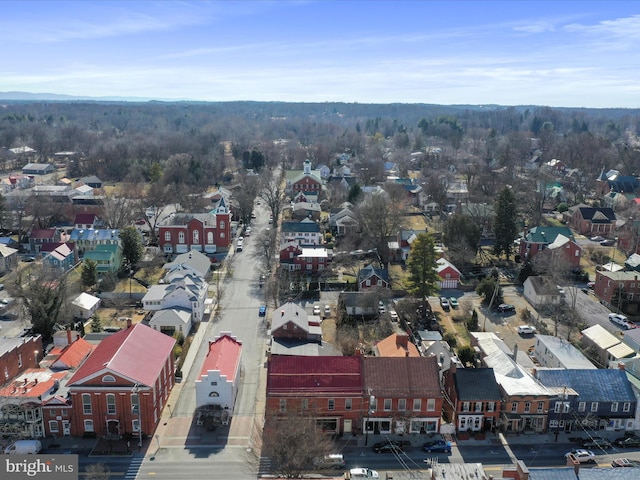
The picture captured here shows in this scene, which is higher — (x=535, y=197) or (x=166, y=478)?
(x=535, y=197)

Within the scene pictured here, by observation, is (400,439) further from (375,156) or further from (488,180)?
(375,156)

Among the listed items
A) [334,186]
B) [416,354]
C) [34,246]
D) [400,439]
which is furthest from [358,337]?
[334,186]

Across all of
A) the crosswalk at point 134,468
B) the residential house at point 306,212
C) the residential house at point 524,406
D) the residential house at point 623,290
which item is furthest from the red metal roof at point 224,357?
the residential house at point 306,212

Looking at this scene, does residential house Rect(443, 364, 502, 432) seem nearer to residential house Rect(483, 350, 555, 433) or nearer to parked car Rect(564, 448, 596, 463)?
residential house Rect(483, 350, 555, 433)

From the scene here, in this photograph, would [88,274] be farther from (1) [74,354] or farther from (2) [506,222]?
(2) [506,222]

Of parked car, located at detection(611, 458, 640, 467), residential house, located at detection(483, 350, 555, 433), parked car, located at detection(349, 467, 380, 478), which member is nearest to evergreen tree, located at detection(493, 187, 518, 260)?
residential house, located at detection(483, 350, 555, 433)

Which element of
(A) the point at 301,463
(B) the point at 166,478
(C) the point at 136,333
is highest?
(C) the point at 136,333
